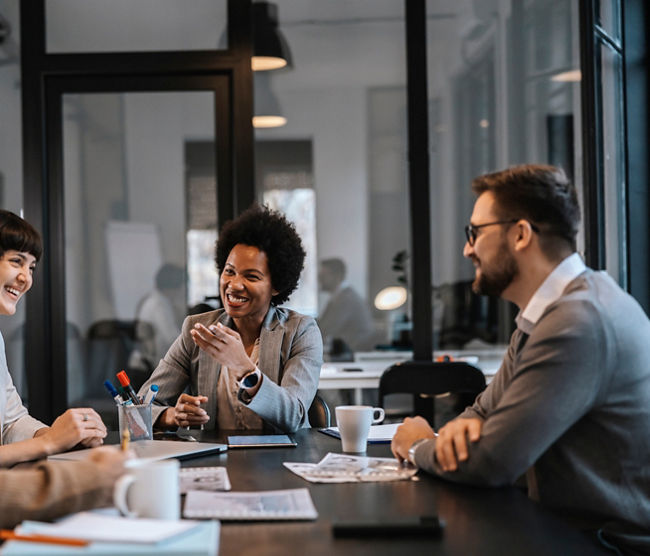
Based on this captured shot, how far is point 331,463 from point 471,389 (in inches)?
68.6

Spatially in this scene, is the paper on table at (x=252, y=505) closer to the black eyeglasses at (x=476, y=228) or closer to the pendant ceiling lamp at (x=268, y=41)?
the black eyeglasses at (x=476, y=228)

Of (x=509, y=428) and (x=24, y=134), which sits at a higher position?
(x=24, y=134)

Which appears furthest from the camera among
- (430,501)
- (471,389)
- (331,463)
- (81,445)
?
(471,389)

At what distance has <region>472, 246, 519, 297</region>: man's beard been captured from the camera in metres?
1.94

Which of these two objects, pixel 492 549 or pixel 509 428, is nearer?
pixel 492 549

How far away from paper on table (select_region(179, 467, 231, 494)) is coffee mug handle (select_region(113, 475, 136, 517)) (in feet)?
1.07

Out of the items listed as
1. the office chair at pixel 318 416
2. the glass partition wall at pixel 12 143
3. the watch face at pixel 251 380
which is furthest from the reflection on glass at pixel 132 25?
the watch face at pixel 251 380

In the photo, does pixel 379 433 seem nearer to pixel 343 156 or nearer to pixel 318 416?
pixel 318 416

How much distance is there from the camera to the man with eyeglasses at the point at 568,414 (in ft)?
5.33

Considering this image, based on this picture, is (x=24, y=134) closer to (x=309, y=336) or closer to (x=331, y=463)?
(x=309, y=336)

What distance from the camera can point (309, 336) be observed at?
8.91 ft

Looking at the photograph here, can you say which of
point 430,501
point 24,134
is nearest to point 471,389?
point 430,501

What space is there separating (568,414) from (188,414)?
1.11m

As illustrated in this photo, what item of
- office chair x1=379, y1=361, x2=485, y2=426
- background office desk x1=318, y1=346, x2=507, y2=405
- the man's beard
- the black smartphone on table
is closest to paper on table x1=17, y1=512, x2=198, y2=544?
the black smartphone on table
